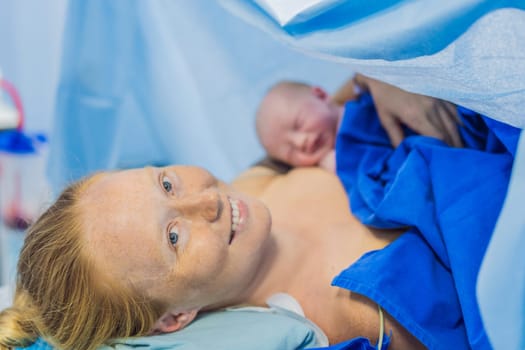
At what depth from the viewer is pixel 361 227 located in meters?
1.16

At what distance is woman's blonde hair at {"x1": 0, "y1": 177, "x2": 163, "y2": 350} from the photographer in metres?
1.01

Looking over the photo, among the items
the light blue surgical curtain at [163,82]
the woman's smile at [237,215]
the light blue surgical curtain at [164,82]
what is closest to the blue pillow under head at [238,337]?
the woman's smile at [237,215]

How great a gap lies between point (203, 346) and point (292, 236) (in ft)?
0.91

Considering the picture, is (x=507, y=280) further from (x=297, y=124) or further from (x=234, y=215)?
(x=297, y=124)

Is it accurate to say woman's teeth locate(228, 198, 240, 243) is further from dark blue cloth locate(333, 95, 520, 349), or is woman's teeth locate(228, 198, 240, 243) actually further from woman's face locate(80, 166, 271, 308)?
dark blue cloth locate(333, 95, 520, 349)

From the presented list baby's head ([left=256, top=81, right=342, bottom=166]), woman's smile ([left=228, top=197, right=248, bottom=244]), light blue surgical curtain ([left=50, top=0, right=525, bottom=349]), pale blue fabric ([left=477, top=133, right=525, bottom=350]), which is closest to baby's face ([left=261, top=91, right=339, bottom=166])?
baby's head ([left=256, top=81, right=342, bottom=166])

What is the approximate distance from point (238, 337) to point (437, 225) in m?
0.36

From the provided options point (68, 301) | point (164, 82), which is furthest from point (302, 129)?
point (68, 301)

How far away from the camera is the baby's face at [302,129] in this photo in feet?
4.55

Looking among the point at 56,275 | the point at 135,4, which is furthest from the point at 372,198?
the point at 135,4

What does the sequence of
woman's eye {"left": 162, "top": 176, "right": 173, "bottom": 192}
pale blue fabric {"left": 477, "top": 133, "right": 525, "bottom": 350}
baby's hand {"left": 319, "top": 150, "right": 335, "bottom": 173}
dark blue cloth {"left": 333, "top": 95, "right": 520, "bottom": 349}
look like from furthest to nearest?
baby's hand {"left": 319, "top": 150, "right": 335, "bottom": 173} → woman's eye {"left": 162, "top": 176, "right": 173, "bottom": 192} → dark blue cloth {"left": 333, "top": 95, "right": 520, "bottom": 349} → pale blue fabric {"left": 477, "top": 133, "right": 525, "bottom": 350}

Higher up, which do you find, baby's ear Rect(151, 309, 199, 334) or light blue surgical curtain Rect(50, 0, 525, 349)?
light blue surgical curtain Rect(50, 0, 525, 349)

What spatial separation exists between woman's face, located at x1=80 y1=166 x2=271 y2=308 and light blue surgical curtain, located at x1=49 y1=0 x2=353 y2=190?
396mm

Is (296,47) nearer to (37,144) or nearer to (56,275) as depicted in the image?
(56,275)
